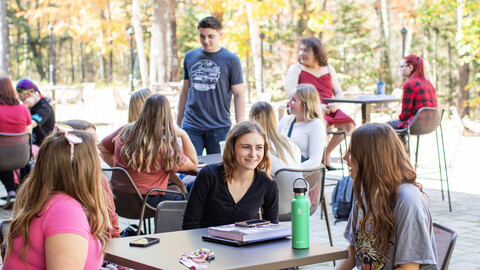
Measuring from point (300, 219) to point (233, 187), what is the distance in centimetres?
99

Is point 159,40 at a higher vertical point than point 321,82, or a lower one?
higher

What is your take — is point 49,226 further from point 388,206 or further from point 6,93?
point 6,93

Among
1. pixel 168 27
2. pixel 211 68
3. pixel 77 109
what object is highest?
pixel 168 27

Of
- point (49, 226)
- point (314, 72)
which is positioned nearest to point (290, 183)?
point (49, 226)

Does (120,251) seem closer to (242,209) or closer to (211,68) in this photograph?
(242,209)

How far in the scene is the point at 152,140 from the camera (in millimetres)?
4840

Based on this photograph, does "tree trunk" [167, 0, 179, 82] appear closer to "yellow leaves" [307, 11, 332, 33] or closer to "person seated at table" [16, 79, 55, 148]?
"yellow leaves" [307, 11, 332, 33]

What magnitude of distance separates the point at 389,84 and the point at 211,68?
65.9ft

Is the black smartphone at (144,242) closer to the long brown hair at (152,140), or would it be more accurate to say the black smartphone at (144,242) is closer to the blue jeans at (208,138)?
the long brown hair at (152,140)

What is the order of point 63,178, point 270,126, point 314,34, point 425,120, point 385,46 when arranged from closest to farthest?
point 63,178 → point 270,126 → point 425,120 → point 314,34 → point 385,46

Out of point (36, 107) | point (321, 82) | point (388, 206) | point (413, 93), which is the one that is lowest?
point (388, 206)

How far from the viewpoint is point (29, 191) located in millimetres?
2516

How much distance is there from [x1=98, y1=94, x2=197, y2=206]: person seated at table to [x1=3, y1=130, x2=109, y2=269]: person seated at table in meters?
2.24

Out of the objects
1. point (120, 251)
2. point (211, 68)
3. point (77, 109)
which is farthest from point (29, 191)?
point (77, 109)
